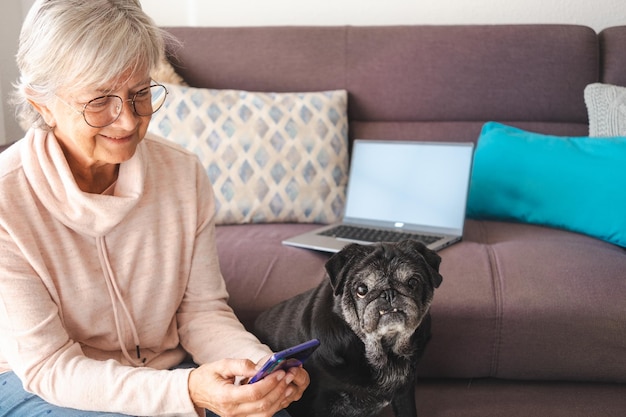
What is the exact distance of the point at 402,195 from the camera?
2.11 m

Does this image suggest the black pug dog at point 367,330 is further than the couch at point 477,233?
No

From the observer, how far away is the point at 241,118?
2.21 meters

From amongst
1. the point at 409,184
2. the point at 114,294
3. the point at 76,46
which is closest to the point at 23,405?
the point at 114,294

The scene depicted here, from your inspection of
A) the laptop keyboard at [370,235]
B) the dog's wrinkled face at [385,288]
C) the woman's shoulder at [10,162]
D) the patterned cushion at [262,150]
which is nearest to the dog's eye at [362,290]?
the dog's wrinkled face at [385,288]

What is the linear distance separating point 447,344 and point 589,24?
167 centimetres

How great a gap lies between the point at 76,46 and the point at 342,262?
2.15ft

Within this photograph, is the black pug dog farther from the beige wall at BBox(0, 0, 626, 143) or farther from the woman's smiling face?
the beige wall at BBox(0, 0, 626, 143)

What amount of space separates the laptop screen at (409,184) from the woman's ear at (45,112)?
3.77 ft

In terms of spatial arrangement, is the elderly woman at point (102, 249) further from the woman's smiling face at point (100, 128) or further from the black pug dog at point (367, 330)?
the black pug dog at point (367, 330)

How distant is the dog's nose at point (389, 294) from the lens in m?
1.28

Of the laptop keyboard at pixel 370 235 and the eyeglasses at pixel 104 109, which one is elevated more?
the eyeglasses at pixel 104 109

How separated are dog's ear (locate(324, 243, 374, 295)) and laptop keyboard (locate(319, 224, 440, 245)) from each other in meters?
0.54

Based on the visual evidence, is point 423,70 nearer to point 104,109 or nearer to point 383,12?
point 383,12

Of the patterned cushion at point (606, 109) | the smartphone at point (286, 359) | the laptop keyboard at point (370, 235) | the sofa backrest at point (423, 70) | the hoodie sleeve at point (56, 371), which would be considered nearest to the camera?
the smartphone at point (286, 359)
